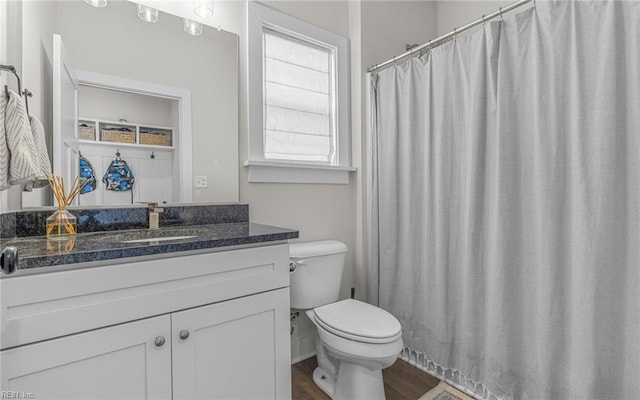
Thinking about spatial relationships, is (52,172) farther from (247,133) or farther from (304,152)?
(304,152)

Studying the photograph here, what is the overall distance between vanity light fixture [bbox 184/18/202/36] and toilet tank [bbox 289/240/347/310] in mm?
1235

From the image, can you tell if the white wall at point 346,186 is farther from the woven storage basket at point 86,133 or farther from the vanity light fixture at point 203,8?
the woven storage basket at point 86,133

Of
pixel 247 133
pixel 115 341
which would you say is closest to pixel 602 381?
pixel 115 341

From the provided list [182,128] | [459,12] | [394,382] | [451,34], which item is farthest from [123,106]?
[459,12]

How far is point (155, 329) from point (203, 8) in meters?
1.53

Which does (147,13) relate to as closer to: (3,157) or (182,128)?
(182,128)

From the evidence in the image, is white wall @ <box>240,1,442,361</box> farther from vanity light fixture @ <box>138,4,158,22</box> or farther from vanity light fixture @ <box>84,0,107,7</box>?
vanity light fixture @ <box>84,0,107,7</box>

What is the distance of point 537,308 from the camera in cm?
137

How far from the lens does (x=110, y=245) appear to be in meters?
1.01

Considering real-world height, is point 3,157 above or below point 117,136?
below

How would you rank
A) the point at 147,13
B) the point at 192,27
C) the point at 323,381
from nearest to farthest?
1. the point at 147,13
2. the point at 192,27
3. the point at 323,381

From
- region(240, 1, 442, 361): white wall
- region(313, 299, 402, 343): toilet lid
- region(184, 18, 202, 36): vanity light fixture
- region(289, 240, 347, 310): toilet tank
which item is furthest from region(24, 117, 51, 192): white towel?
region(313, 299, 402, 343): toilet lid

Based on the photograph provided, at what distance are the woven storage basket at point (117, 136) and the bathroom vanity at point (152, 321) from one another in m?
0.43

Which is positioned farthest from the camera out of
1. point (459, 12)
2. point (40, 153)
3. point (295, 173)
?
point (459, 12)
